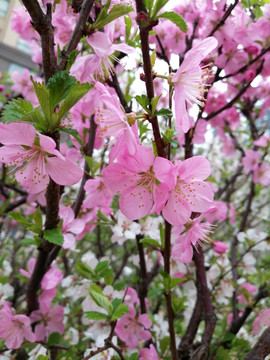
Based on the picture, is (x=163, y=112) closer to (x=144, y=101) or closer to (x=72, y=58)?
(x=144, y=101)

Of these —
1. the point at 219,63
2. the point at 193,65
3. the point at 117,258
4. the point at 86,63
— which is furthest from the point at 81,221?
the point at 117,258

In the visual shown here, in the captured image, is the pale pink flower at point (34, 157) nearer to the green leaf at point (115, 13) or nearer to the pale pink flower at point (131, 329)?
the green leaf at point (115, 13)

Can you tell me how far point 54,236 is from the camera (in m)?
0.86

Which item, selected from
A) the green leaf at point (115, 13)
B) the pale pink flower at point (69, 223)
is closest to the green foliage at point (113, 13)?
the green leaf at point (115, 13)

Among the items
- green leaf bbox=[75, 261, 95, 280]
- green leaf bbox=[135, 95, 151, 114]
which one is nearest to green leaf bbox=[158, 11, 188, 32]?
green leaf bbox=[135, 95, 151, 114]

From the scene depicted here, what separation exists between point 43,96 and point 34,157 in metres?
0.19

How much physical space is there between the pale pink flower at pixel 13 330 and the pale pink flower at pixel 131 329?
0.35 meters

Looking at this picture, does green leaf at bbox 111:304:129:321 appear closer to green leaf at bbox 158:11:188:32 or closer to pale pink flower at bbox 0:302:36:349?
pale pink flower at bbox 0:302:36:349

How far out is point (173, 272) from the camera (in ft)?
5.39

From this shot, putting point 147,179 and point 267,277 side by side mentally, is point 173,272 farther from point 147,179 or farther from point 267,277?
point 147,179

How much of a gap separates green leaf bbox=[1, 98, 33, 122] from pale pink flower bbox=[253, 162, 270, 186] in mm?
1854

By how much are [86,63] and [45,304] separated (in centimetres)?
99

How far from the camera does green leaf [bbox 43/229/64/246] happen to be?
83 centimetres

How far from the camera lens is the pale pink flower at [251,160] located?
2223 millimetres
